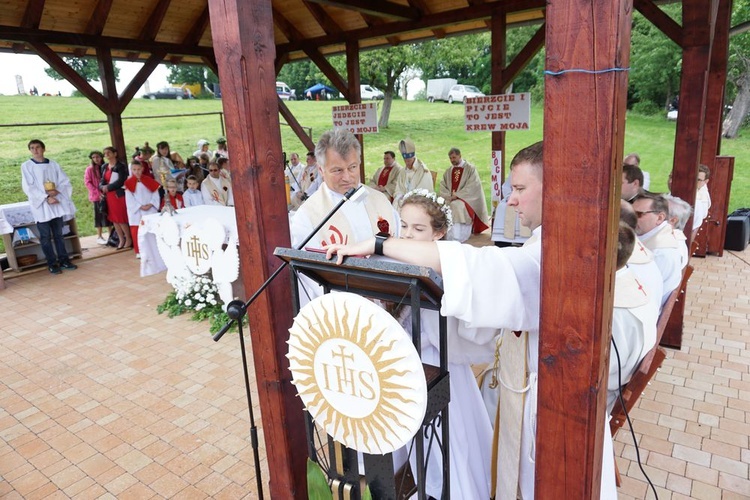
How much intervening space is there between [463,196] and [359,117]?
7.91ft

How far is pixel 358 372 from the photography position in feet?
4.83

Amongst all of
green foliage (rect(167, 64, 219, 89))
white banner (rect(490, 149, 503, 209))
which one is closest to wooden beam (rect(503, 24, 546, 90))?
white banner (rect(490, 149, 503, 209))

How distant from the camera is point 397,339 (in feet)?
4.42

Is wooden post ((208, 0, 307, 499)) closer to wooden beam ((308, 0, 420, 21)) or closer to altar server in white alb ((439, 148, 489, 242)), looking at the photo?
wooden beam ((308, 0, 420, 21))

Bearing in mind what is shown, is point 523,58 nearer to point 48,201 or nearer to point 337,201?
point 337,201

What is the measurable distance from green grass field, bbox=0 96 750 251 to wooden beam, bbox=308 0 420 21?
733 centimetres

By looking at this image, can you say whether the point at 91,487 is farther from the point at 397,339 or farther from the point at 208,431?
the point at 397,339

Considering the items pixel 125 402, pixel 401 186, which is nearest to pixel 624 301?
pixel 125 402

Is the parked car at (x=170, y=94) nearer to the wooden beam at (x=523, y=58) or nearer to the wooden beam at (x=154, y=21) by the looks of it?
the wooden beam at (x=154, y=21)

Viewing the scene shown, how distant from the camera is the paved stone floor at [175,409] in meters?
2.82

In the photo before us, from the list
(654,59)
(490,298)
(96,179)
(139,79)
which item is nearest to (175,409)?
(490,298)

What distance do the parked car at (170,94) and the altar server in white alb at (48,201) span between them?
31.2 m

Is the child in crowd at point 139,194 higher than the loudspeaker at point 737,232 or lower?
higher

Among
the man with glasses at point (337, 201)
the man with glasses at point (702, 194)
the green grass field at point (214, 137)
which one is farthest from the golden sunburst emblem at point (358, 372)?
the green grass field at point (214, 137)
